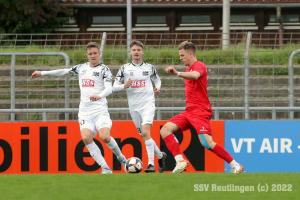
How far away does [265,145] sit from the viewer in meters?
7.85

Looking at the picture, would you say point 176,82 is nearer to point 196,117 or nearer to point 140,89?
point 140,89

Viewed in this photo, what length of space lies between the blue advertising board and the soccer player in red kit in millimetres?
1607

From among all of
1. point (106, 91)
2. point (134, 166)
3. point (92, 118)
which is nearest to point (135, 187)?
point (134, 166)

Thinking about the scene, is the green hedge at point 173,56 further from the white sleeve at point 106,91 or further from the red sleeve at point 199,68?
the red sleeve at point 199,68

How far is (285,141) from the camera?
782 cm

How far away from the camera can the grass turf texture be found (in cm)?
401

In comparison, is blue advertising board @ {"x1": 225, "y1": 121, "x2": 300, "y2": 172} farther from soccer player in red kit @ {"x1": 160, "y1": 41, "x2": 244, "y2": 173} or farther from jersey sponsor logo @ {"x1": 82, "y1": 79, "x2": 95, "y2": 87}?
jersey sponsor logo @ {"x1": 82, "y1": 79, "x2": 95, "y2": 87}

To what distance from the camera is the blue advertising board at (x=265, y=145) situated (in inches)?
307

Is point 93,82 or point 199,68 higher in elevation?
point 199,68

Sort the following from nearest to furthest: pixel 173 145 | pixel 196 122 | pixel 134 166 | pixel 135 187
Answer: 1. pixel 135 187
2. pixel 134 166
3. pixel 196 122
4. pixel 173 145

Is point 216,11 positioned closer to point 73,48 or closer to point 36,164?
point 73,48

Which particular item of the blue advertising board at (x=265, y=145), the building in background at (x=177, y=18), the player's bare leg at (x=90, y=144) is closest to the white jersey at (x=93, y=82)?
the player's bare leg at (x=90, y=144)

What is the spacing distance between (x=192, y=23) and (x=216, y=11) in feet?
3.22

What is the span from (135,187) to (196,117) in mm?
2077
